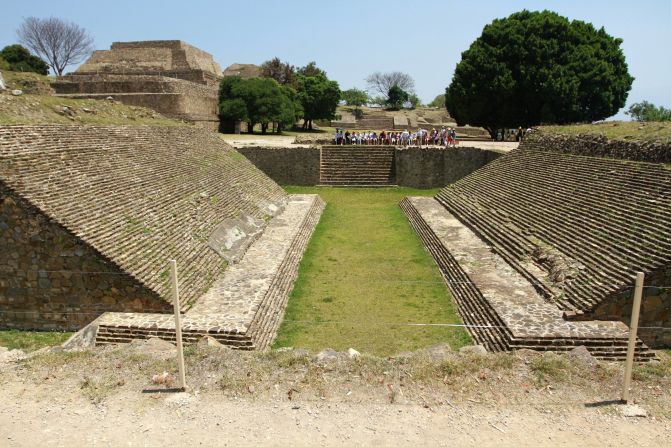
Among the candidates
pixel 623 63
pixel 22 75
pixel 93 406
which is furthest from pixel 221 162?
pixel 623 63

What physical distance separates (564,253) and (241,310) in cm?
585

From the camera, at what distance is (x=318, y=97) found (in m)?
40.5

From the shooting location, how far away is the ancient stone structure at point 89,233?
7.15 meters

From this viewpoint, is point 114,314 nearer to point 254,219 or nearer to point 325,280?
point 325,280

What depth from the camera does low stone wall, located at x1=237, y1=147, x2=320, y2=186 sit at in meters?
21.8

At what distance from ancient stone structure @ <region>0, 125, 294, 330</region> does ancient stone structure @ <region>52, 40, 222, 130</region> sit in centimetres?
1567

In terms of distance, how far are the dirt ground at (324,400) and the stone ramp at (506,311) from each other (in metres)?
1.33

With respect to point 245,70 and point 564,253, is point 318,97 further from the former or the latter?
point 564,253

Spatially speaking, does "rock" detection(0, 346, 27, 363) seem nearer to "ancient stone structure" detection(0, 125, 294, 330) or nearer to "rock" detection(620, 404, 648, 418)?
"ancient stone structure" detection(0, 125, 294, 330)

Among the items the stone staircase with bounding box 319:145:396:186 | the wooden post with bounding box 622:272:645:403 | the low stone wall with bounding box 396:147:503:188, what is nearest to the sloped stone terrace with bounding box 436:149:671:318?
the wooden post with bounding box 622:272:645:403

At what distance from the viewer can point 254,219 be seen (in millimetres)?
12453

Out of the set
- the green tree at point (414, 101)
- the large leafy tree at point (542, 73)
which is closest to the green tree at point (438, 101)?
the green tree at point (414, 101)

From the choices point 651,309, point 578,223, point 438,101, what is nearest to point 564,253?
point 578,223

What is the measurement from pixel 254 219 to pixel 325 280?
337cm
